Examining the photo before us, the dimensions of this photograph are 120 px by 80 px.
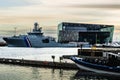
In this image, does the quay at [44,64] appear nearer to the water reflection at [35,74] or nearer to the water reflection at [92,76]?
the water reflection at [35,74]

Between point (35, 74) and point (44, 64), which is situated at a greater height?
point (44, 64)

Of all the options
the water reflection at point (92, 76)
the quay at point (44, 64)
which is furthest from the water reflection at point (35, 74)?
the water reflection at point (92, 76)

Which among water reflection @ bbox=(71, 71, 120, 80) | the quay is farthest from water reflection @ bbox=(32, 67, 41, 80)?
water reflection @ bbox=(71, 71, 120, 80)

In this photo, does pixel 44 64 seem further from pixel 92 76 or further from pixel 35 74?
pixel 92 76

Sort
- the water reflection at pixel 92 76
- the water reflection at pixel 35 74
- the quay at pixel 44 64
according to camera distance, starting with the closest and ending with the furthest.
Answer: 1. the water reflection at pixel 92 76
2. the water reflection at pixel 35 74
3. the quay at pixel 44 64

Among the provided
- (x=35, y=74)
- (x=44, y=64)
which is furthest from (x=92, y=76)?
(x=44, y=64)

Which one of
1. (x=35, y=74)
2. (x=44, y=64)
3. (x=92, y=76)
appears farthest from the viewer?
(x=44, y=64)

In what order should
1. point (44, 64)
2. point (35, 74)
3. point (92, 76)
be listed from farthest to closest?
point (44, 64), point (35, 74), point (92, 76)

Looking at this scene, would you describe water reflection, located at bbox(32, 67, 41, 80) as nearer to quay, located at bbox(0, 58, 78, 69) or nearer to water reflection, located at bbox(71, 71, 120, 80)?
quay, located at bbox(0, 58, 78, 69)

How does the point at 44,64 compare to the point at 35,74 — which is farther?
the point at 44,64

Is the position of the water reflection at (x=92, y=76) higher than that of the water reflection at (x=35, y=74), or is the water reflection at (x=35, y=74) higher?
the water reflection at (x=35, y=74)

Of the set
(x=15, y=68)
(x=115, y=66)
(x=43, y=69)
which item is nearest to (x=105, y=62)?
(x=115, y=66)

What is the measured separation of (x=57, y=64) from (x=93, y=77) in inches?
486

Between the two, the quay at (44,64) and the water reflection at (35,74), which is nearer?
the water reflection at (35,74)
